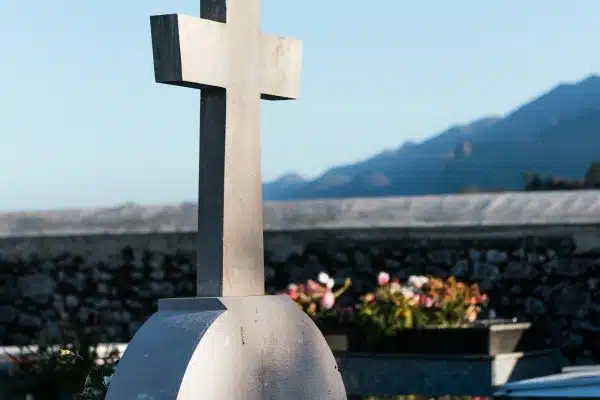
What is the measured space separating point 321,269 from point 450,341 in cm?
377

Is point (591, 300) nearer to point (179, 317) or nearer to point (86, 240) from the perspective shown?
point (86, 240)

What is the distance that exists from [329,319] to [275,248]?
11.1 feet

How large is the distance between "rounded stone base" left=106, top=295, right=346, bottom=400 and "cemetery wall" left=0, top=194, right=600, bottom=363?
496 cm

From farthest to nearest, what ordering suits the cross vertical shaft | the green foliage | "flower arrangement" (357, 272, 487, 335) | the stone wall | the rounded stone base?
1. the green foliage
2. the stone wall
3. "flower arrangement" (357, 272, 487, 335)
4. the cross vertical shaft
5. the rounded stone base

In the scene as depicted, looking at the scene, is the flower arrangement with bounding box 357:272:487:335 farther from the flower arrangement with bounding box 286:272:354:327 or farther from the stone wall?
the stone wall

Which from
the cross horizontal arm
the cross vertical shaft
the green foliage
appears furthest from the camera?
the green foliage

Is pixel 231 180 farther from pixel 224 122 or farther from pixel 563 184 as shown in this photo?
pixel 563 184

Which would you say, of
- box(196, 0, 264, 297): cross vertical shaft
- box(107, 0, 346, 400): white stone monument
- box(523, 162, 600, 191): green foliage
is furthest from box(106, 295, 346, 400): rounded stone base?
box(523, 162, 600, 191): green foliage

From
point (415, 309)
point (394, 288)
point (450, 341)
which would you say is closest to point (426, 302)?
point (415, 309)

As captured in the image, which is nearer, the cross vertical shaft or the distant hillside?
the cross vertical shaft

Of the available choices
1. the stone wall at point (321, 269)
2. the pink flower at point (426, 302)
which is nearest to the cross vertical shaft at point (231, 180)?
the pink flower at point (426, 302)

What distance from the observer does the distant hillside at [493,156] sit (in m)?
110

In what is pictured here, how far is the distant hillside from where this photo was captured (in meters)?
110

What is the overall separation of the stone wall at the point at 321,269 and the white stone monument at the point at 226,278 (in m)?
4.80
